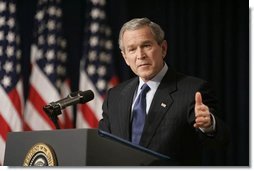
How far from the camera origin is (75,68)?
4098 mm

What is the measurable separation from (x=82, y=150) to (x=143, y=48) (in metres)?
0.97

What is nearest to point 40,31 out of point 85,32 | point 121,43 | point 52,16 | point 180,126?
point 52,16

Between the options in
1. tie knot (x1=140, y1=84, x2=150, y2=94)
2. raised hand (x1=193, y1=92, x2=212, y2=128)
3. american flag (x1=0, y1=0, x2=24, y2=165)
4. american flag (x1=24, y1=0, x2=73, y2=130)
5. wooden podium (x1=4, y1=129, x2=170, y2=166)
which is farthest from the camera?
american flag (x1=24, y1=0, x2=73, y2=130)

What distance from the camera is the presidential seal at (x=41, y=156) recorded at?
116cm

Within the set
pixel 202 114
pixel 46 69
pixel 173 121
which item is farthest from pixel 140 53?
pixel 46 69

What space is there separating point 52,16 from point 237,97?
206 centimetres

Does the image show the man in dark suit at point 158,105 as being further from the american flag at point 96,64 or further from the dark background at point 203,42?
the dark background at point 203,42

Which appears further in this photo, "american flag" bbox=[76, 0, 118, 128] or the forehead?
"american flag" bbox=[76, 0, 118, 128]

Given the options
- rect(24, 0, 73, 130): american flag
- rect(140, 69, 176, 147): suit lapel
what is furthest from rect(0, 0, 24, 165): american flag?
rect(140, 69, 176, 147): suit lapel

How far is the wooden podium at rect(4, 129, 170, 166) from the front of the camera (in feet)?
3.56

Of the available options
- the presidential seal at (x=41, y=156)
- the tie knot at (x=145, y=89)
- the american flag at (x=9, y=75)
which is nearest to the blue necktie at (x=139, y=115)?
the tie knot at (x=145, y=89)

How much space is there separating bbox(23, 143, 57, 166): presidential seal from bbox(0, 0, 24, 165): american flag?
248cm

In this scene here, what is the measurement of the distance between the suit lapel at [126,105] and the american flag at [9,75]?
1.91 m

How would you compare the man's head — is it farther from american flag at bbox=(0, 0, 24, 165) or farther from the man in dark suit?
american flag at bbox=(0, 0, 24, 165)
